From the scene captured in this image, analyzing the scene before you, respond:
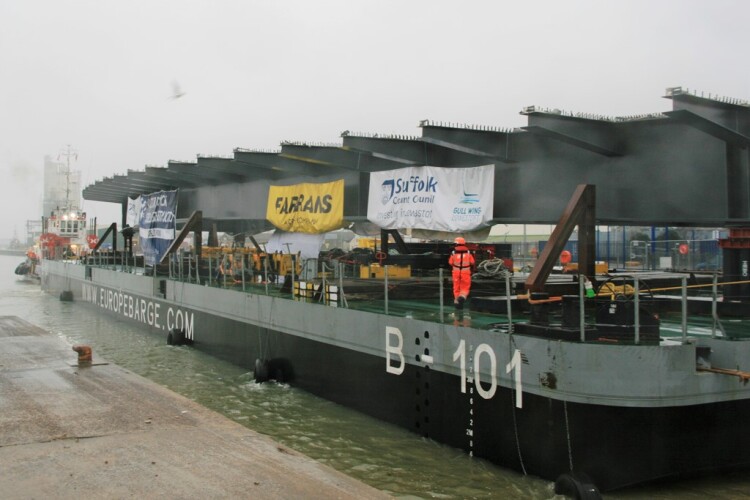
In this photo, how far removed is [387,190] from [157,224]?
55.0 ft

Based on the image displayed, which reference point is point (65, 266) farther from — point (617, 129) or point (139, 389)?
point (617, 129)

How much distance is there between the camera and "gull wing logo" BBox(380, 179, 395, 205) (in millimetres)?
18844

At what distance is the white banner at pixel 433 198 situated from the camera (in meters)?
16.1

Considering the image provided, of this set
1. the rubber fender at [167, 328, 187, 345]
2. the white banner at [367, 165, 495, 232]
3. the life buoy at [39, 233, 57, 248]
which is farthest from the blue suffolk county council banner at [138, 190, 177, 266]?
the life buoy at [39, 233, 57, 248]

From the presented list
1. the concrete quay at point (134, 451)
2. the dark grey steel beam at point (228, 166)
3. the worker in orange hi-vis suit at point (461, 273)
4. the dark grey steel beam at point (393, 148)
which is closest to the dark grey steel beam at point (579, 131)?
the worker in orange hi-vis suit at point (461, 273)

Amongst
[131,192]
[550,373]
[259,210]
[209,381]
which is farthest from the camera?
[131,192]

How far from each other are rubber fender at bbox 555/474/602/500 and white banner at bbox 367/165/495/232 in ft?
27.0

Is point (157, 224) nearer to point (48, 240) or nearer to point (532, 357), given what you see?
point (532, 357)

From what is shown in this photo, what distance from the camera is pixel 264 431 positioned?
12.0 m

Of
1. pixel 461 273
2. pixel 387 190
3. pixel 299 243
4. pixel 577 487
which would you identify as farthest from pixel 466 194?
pixel 577 487

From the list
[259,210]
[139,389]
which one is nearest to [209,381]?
[139,389]

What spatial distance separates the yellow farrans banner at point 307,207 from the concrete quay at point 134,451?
9.32 meters

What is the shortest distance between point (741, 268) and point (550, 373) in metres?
5.85

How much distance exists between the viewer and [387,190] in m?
19.0
